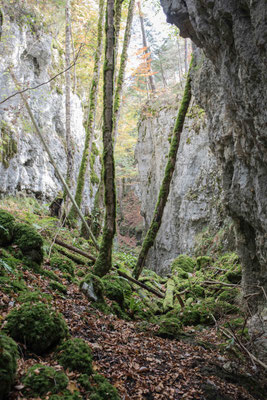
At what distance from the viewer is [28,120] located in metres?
12.5

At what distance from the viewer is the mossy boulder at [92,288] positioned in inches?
221

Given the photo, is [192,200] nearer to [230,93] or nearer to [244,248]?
[244,248]

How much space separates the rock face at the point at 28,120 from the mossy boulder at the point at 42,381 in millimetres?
7814

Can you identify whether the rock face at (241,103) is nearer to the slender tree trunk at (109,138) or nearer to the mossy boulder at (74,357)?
the slender tree trunk at (109,138)

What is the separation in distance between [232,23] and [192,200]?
421 inches

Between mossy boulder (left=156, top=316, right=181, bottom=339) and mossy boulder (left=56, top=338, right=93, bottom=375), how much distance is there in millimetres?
2862

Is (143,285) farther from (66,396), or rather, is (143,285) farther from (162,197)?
(66,396)

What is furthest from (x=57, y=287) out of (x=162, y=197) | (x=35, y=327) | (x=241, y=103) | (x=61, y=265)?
(x=162, y=197)

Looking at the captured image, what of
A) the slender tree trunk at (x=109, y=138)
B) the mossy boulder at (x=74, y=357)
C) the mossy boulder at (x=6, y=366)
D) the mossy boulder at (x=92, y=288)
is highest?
the slender tree trunk at (x=109, y=138)

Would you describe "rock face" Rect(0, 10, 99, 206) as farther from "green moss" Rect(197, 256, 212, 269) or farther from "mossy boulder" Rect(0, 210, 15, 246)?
"green moss" Rect(197, 256, 212, 269)

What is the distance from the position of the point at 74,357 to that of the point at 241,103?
4349mm

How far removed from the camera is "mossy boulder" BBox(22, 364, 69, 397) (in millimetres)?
2311

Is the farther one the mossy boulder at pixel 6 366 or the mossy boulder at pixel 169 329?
the mossy boulder at pixel 169 329

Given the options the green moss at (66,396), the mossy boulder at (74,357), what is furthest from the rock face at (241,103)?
the green moss at (66,396)
